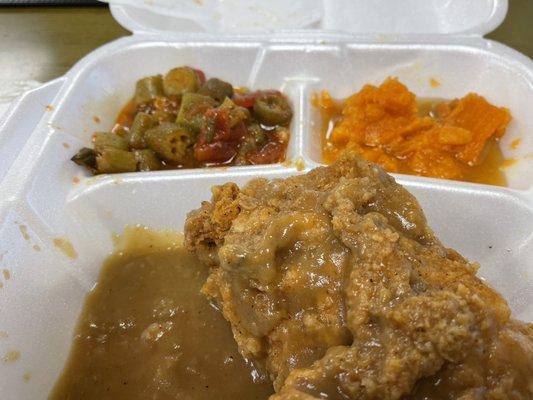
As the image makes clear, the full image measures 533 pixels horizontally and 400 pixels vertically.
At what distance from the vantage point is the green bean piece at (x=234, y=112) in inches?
117

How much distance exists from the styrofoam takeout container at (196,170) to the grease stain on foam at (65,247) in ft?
0.07

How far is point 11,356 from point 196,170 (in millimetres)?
1337

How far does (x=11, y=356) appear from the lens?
7.00ft

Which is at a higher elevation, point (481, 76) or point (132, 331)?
point (481, 76)

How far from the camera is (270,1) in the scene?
13.2 feet

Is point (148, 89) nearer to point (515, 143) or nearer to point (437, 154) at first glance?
point (437, 154)

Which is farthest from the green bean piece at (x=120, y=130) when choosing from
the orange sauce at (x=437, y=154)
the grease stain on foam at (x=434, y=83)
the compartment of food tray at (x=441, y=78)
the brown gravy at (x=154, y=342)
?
→ the grease stain on foam at (x=434, y=83)

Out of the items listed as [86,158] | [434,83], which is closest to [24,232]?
[86,158]

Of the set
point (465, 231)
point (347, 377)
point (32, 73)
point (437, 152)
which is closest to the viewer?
point (347, 377)

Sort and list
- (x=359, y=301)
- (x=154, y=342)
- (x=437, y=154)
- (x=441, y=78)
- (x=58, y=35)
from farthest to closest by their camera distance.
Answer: (x=58, y=35) < (x=441, y=78) < (x=437, y=154) < (x=154, y=342) < (x=359, y=301)

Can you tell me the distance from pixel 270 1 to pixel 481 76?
70.8 inches

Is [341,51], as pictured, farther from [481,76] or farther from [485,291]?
[485,291]

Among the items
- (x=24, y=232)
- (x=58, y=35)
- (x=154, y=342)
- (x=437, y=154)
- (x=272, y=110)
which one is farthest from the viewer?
(x=58, y=35)

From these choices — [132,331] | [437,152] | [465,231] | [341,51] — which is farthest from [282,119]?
[132,331]
